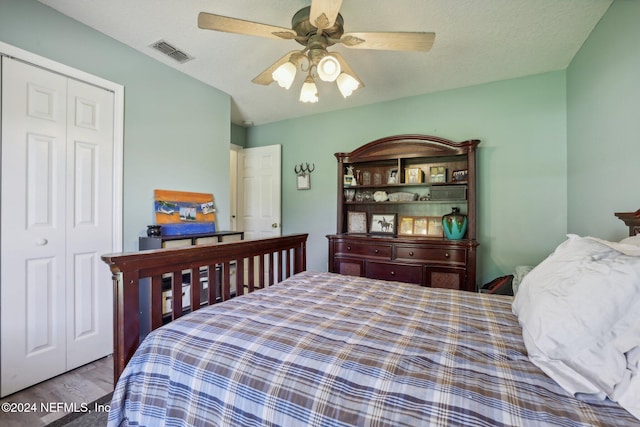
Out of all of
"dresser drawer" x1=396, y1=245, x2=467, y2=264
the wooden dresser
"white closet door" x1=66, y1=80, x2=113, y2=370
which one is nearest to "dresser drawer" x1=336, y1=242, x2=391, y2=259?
the wooden dresser

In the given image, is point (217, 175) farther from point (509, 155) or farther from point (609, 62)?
point (609, 62)

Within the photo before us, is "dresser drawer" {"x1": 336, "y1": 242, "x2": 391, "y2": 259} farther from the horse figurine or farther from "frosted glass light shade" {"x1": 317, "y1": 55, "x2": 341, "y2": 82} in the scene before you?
"frosted glass light shade" {"x1": 317, "y1": 55, "x2": 341, "y2": 82}

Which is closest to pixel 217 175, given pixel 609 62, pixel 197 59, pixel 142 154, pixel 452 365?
pixel 142 154

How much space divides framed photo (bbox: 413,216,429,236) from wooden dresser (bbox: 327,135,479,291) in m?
0.01

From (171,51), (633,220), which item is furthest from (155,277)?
(633,220)

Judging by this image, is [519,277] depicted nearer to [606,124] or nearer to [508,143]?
[606,124]

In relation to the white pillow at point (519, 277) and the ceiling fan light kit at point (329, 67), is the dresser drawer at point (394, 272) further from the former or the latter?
the ceiling fan light kit at point (329, 67)

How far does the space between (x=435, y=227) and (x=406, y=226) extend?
313 mm

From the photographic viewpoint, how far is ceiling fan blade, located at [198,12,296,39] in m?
1.50

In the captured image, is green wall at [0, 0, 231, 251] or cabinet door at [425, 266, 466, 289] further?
cabinet door at [425, 266, 466, 289]

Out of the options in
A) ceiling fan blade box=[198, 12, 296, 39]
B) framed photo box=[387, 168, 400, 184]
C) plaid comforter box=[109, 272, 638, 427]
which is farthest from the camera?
framed photo box=[387, 168, 400, 184]

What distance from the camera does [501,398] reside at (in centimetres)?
72

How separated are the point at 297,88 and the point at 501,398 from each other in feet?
10.4

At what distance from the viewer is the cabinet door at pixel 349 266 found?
3.20 meters
